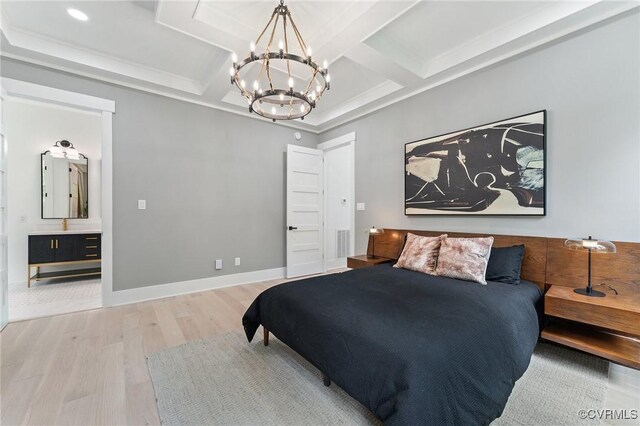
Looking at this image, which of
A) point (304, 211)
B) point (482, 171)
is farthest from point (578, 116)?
point (304, 211)

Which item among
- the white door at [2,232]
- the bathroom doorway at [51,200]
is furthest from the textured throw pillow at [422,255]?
the bathroom doorway at [51,200]

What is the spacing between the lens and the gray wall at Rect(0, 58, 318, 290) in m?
3.36

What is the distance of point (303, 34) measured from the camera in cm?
261

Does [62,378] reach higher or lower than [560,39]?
lower

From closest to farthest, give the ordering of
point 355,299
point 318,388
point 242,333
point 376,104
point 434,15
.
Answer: point 318,388 < point 355,299 < point 434,15 < point 242,333 < point 376,104

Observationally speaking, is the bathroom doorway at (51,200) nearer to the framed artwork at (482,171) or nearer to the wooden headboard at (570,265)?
the framed artwork at (482,171)

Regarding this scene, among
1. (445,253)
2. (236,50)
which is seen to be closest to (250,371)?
(445,253)

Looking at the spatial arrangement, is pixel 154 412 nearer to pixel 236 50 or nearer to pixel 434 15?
pixel 236 50

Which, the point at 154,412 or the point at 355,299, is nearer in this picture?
the point at 154,412

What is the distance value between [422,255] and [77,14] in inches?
154

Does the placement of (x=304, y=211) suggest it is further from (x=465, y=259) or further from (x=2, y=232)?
(x=2, y=232)

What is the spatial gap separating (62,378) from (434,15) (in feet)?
13.3

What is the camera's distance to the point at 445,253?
266cm

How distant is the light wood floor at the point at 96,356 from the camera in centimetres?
160
